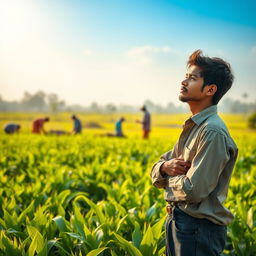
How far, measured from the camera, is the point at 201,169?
1630 mm

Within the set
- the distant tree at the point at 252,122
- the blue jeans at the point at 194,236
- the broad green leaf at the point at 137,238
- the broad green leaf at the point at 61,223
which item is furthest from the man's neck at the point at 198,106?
the distant tree at the point at 252,122

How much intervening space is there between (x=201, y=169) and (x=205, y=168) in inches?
0.8

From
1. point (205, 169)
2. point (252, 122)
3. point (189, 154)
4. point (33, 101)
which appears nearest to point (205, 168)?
point (205, 169)

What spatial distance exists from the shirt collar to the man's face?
0.08 m

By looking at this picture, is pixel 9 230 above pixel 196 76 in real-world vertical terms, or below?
below

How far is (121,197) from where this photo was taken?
12.2 ft

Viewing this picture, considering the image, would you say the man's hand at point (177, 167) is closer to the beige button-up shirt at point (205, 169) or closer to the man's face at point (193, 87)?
the beige button-up shirt at point (205, 169)

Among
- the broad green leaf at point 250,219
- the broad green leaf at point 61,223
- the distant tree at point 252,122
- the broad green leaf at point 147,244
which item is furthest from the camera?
the distant tree at point 252,122

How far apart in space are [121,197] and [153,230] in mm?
1310

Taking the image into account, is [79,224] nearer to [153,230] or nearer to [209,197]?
[153,230]

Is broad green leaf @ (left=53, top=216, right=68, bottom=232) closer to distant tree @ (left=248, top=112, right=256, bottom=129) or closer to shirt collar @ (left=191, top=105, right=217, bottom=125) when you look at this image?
shirt collar @ (left=191, top=105, right=217, bottom=125)

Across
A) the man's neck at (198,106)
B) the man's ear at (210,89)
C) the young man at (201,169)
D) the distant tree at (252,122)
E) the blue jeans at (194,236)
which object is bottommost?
the distant tree at (252,122)

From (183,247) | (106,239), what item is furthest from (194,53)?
(106,239)

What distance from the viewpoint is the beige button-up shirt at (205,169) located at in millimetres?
1634
